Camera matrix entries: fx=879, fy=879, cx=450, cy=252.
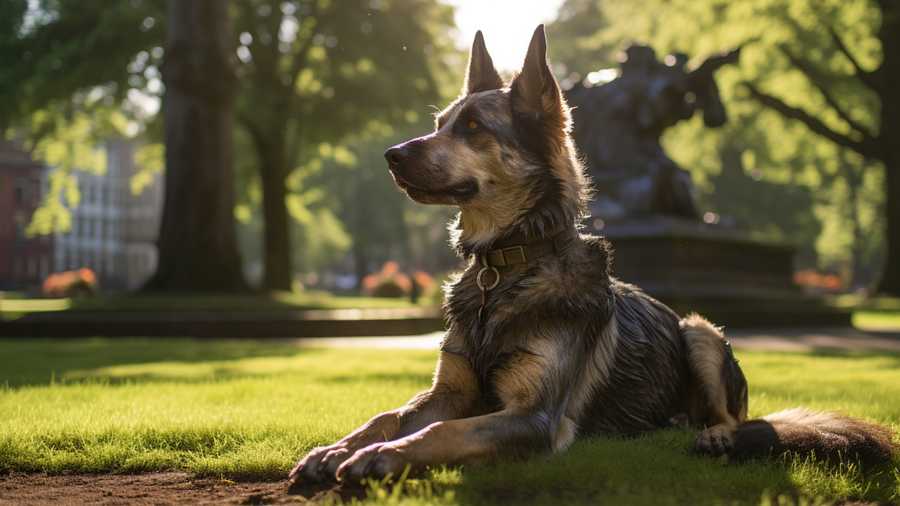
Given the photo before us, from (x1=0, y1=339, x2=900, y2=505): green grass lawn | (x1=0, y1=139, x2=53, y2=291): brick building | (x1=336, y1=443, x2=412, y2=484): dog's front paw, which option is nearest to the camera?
(x1=336, y1=443, x2=412, y2=484): dog's front paw

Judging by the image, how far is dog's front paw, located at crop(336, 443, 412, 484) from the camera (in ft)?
11.7

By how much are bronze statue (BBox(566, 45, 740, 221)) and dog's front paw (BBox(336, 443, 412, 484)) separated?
48.6 ft

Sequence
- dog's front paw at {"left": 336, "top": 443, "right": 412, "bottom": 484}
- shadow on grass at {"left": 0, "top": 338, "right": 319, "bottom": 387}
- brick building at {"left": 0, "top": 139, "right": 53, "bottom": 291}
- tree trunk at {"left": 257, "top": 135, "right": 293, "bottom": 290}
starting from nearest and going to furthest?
dog's front paw at {"left": 336, "top": 443, "right": 412, "bottom": 484}
shadow on grass at {"left": 0, "top": 338, "right": 319, "bottom": 387}
tree trunk at {"left": 257, "top": 135, "right": 293, "bottom": 290}
brick building at {"left": 0, "top": 139, "right": 53, "bottom": 291}

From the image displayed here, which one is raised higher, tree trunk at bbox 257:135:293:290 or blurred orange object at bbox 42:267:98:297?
tree trunk at bbox 257:135:293:290

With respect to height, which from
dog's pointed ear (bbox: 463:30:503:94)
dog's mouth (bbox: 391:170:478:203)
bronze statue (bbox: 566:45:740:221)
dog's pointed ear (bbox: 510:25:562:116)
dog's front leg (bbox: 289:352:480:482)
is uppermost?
bronze statue (bbox: 566:45:740:221)

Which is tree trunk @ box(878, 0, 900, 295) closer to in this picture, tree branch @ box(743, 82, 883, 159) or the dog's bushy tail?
tree branch @ box(743, 82, 883, 159)

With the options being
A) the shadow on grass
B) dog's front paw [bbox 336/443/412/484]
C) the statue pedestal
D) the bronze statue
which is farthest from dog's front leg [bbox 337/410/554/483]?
the bronze statue

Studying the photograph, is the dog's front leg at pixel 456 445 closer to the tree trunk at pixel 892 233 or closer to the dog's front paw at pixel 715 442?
the dog's front paw at pixel 715 442

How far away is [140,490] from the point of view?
12.8ft

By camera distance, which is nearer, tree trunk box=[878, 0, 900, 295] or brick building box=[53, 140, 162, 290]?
tree trunk box=[878, 0, 900, 295]

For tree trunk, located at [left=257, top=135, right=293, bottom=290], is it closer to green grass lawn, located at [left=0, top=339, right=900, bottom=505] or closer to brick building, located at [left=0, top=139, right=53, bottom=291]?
green grass lawn, located at [left=0, top=339, right=900, bottom=505]

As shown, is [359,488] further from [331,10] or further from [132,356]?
[331,10]

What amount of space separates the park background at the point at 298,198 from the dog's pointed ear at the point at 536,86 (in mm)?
1261

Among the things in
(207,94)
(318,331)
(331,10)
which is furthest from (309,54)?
(318,331)
